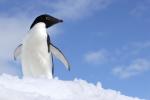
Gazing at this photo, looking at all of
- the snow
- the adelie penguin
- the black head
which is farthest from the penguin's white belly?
the snow

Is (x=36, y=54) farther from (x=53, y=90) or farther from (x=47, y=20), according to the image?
(x=53, y=90)

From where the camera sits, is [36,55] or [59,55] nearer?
[36,55]

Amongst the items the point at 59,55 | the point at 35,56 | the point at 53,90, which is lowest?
the point at 53,90

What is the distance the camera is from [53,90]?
247 cm

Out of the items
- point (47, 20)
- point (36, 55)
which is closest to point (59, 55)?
point (47, 20)

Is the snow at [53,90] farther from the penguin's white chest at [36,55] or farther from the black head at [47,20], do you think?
the black head at [47,20]

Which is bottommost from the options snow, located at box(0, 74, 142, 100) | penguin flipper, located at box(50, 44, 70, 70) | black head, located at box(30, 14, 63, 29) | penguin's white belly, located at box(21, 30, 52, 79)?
snow, located at box(0, 74, 142, 100)

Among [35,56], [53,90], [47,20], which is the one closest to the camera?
[53,90]

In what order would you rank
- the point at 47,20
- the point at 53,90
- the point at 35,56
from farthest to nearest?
the point at 47,20 → the point at 35,56 → the point at 53,90

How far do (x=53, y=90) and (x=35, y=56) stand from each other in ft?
20.0

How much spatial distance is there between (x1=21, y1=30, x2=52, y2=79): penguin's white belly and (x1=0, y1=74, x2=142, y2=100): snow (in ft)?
19.0

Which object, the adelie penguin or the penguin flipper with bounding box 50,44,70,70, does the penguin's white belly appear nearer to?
the adelie penguin

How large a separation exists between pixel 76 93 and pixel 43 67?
6.26 meters

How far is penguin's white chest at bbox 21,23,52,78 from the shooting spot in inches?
334
